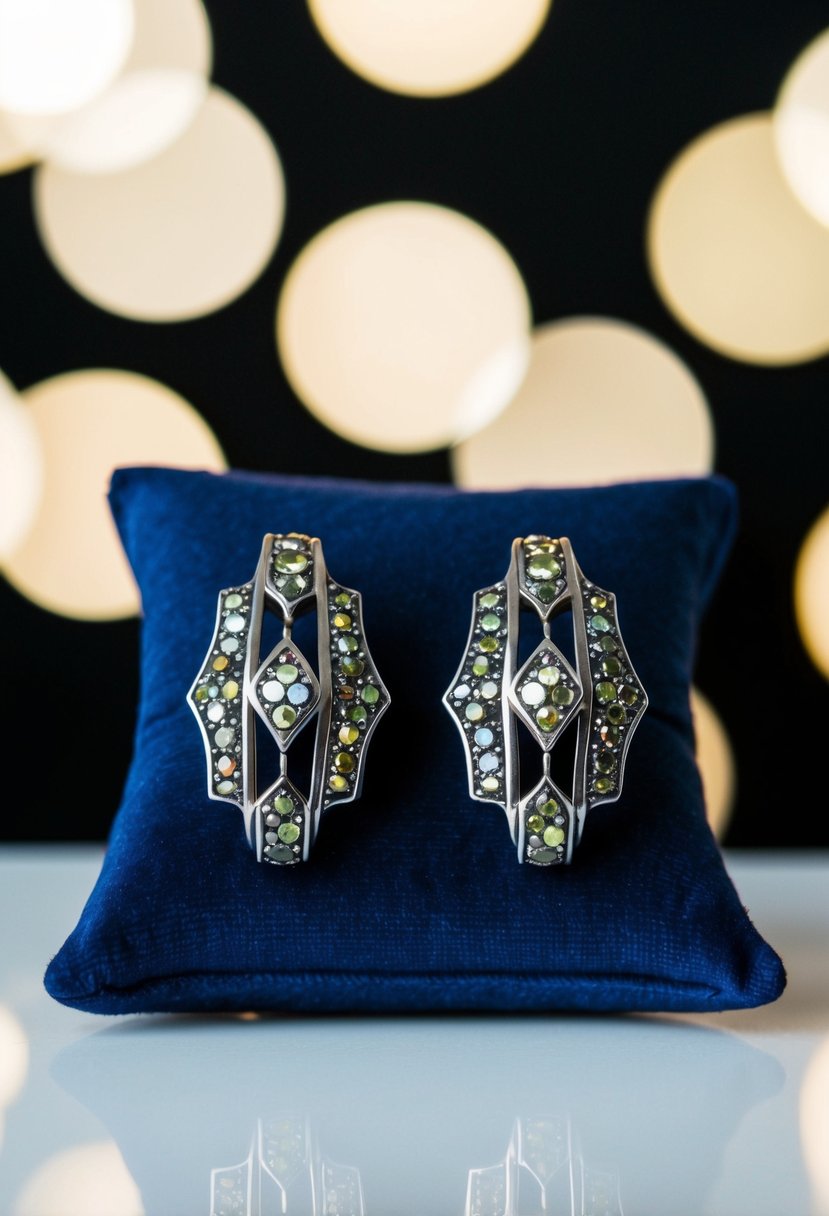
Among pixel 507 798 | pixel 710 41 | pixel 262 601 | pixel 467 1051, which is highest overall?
pixel 710 41

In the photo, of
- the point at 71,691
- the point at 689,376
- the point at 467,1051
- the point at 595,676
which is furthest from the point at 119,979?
the point at 689,376

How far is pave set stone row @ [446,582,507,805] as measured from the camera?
0.66 metres

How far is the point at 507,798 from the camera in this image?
2.13 feet

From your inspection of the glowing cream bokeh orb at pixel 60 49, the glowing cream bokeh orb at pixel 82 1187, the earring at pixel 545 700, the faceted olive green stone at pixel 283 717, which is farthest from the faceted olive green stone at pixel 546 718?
the glowing cream bokeh orb at pixel 60 49

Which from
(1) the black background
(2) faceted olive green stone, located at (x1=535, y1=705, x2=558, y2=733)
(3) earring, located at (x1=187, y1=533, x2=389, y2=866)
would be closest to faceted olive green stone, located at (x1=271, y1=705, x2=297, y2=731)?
(3) earring, located at (x1=187, y1=533, x2=389, y2=866)

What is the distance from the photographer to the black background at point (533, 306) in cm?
114

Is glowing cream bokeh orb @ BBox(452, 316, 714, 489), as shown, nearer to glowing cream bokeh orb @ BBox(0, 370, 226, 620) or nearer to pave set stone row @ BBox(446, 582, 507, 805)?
glowing cream bokeh orb @ BBox(0, 370, 226, 620)

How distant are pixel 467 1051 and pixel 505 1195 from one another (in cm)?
15

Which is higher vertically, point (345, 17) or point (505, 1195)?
point (345, 17)

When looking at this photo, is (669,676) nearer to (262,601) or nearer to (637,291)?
(262,601)

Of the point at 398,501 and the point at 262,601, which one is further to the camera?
the point at 398,501

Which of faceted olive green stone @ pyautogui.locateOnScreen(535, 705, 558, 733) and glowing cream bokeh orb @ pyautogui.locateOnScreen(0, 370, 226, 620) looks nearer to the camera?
faceted olive green stone @ pyautogui.locateOnScreen(535, 705, 558, 733)

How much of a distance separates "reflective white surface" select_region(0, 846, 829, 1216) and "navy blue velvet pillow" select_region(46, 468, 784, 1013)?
0.08 ft

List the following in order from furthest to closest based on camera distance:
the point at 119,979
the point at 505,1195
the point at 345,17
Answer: the point at 345,17
the point at 119,979
the point at 505,1195
